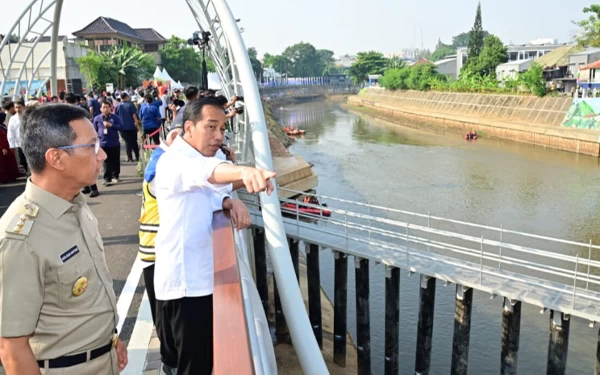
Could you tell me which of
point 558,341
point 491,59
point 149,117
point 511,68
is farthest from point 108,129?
point 491,59

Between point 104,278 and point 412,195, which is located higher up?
point 104,278

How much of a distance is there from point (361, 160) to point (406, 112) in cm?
2762

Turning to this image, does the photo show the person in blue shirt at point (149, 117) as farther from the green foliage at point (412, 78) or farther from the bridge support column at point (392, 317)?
the green foliage at point (412, 78)

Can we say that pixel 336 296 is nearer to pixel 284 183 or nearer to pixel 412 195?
pixel 284 183

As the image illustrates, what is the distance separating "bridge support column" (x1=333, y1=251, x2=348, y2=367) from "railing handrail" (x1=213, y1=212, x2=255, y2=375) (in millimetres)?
7046

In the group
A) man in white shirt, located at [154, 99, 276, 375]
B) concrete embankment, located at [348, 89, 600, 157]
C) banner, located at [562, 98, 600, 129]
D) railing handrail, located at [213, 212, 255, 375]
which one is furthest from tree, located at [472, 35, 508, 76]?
railing handrail, located at [213, 212, 255, 375]

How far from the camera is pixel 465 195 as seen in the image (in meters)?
22.1

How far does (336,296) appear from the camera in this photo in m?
9.89

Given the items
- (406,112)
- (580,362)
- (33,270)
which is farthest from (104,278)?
(406,112)

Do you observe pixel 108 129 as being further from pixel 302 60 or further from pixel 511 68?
pixel 302 60

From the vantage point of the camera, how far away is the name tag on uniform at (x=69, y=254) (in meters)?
2.04

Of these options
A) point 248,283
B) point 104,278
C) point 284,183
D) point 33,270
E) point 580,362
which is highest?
point 33,270

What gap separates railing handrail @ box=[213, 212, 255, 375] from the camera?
1.72 metres

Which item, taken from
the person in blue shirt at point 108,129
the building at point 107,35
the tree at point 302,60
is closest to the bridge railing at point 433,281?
the person in blue shirt at point 108,129
